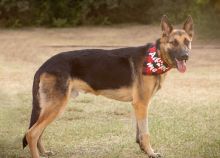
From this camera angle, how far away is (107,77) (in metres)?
7.88

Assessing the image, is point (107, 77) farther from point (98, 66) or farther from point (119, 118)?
point (119, 118)

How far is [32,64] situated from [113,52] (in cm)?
971

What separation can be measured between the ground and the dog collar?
3.73 ft

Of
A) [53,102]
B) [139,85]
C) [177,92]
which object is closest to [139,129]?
[139,85]

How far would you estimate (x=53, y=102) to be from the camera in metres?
7.59

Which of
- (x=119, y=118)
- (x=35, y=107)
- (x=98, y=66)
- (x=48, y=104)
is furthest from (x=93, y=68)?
(x=119, y=118)

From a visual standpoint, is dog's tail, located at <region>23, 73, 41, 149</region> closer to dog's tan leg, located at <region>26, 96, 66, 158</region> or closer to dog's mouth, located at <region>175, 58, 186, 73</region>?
dog's tan leg, located at <region>26, 96, 66, 158</region>

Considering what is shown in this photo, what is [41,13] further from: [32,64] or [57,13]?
[32,64]

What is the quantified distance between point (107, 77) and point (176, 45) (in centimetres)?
96

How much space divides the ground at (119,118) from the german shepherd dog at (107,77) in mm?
595

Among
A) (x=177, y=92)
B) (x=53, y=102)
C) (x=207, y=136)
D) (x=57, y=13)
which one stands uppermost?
(x=53, y=102)

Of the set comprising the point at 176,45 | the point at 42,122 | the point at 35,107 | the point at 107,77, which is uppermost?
the point at 176,45

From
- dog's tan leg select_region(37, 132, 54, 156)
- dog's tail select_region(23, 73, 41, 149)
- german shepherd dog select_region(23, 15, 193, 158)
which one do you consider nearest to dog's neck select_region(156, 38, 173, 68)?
german shepherd dog select_region(23, 15, 193, 158)

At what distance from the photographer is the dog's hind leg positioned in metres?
7.59
